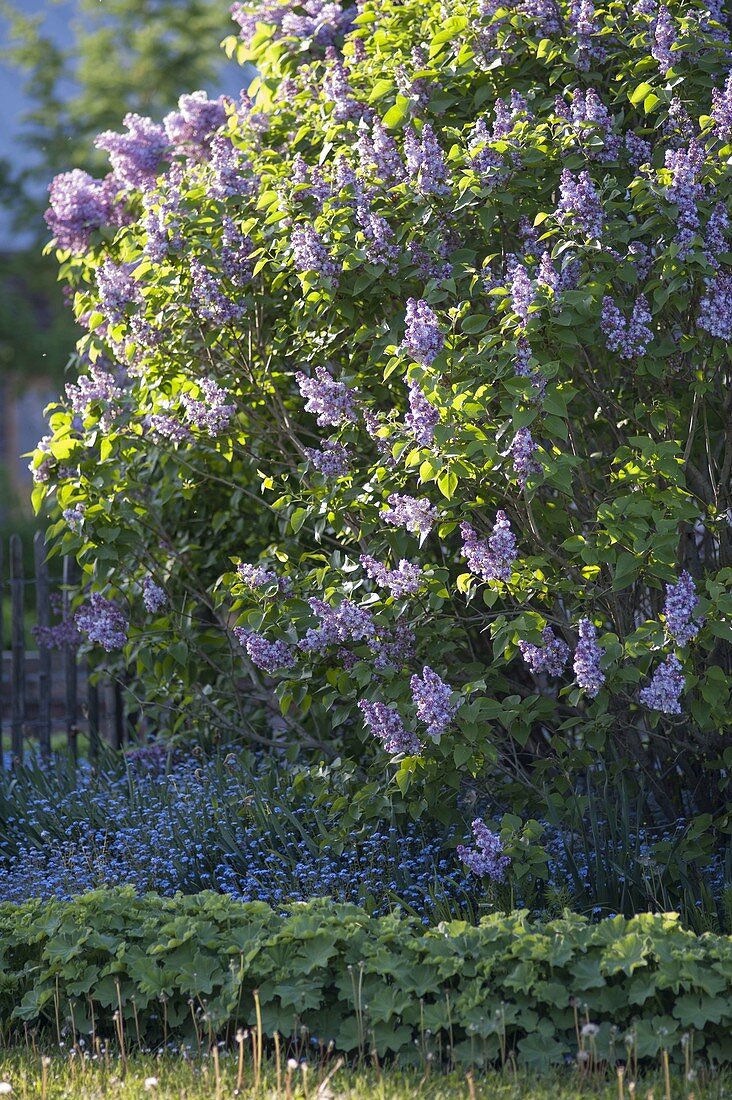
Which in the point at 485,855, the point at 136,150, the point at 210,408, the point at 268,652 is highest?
the point at 136,150

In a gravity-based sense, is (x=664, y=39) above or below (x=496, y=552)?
above

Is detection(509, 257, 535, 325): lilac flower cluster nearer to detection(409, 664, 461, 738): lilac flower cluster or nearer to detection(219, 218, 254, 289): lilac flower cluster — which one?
detection(409, 664, 461, 738): lilac flower cluster

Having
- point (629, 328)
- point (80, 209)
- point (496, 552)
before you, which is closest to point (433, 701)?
point (496, 552)

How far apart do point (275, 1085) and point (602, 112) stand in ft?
9.65

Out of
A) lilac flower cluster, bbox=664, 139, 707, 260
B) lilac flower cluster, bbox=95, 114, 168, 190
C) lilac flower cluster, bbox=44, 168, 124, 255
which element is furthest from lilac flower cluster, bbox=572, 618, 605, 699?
lilac flower cluster, bbox=44, 168, 124, 255

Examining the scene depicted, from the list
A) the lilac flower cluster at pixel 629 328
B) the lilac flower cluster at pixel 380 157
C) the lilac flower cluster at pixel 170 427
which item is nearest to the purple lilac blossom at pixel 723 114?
the lilac flower cluster at pixel 629 328

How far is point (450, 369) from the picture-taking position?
3.91 m

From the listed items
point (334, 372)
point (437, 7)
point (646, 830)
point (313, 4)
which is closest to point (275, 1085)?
point (646, 830)

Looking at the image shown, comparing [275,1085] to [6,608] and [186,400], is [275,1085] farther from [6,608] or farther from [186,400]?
[6,608]

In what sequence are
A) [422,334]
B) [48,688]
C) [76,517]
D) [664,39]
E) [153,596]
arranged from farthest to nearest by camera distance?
[48,688] → [153,596] → [76,517] → [664,39] → [422,334]

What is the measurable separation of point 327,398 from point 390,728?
3.56ft

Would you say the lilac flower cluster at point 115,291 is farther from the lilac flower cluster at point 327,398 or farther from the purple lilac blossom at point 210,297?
the lilac flower cluster at point 327,398

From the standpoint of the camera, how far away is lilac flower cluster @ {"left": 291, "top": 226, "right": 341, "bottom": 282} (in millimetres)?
4125

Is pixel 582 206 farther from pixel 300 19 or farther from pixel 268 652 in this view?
pixel 300 19
